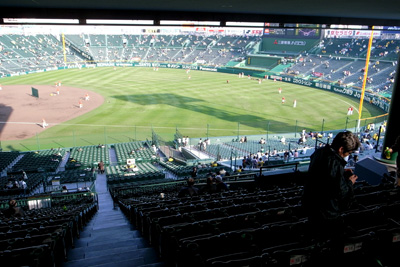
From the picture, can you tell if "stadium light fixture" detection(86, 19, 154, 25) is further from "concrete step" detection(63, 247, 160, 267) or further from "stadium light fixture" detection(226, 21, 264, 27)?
"concrete step" detection(63, 247, 160, 267)

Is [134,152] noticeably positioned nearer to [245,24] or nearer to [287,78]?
[245,24]

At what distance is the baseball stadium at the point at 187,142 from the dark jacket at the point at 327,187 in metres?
0.34

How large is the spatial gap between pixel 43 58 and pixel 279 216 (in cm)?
7865

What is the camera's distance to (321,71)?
60.7m

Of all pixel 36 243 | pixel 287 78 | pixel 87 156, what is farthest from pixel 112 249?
pixel 287 78

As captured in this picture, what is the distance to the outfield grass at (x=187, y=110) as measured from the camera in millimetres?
29891

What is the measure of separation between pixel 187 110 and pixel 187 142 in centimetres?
1112

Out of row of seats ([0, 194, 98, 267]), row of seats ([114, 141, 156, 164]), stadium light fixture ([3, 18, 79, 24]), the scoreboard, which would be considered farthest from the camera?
the scoreboard

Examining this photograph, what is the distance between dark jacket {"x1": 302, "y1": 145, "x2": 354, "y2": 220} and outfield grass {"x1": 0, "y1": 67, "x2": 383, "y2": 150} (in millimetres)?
25946

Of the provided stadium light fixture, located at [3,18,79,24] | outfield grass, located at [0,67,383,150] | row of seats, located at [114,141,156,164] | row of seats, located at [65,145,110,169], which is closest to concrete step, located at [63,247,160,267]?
stadium light fixture, located at [3,18,79,24]

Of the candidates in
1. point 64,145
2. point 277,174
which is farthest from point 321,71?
point 277,174

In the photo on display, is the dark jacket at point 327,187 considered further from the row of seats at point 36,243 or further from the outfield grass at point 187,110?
the outfield grass at point 187,110

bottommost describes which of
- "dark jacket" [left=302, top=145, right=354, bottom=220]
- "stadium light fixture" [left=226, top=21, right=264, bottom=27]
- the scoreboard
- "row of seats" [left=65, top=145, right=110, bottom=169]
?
"row of seats" [left=65, top=145, right=110, bottom=169]

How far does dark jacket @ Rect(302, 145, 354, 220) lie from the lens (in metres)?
3.44
